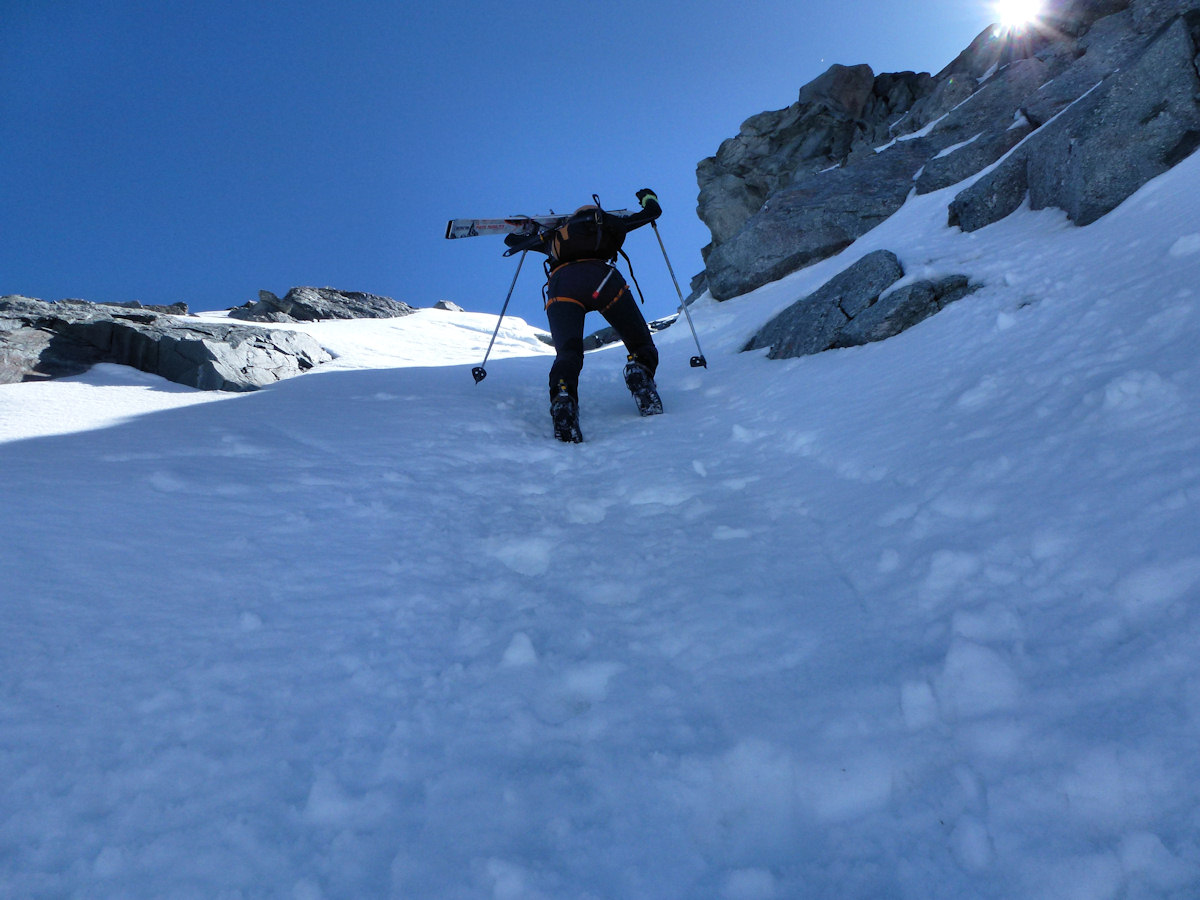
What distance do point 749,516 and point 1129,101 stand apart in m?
6.24

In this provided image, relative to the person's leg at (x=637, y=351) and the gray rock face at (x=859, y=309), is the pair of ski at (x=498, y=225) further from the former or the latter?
the gray rock face at (x=859, y=309)

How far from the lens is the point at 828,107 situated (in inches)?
866

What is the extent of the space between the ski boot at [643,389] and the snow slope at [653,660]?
7.43 ft

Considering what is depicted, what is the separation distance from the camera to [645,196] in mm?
6340

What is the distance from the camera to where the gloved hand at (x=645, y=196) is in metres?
6.29

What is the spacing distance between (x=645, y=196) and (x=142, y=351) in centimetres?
609

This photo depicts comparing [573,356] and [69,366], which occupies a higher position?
[69,366]

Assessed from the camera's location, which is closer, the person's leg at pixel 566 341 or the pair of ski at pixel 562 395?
the pair of ski at pixel 562 395

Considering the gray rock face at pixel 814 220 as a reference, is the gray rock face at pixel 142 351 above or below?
below

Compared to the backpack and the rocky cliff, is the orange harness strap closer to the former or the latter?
the backpack

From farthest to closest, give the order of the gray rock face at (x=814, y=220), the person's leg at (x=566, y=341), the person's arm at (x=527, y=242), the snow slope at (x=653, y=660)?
the gray rock face at (x=814, y=220) → the person's arm at (x=527, y=242) → the person's leg at (x=566, y=341) → the snow slope at (x=653, y=660)

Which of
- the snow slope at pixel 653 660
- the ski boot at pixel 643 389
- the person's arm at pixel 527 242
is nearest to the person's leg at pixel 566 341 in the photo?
the ski boot at pixel 643 389

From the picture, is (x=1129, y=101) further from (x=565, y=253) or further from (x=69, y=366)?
(x=69, y=366)

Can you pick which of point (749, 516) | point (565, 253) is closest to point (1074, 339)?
point (749, 516)
